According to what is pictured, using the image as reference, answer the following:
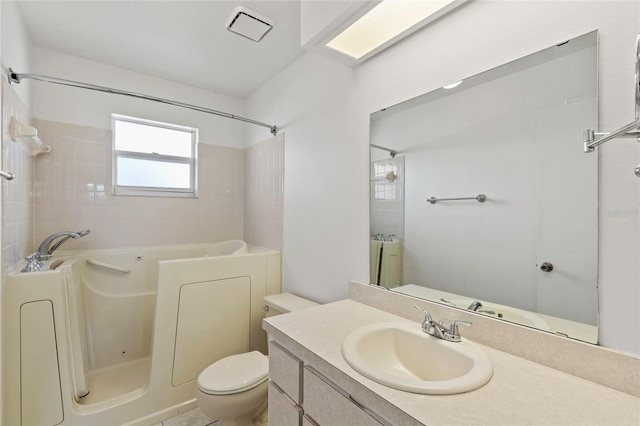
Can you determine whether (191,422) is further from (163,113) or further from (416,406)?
(163,113)

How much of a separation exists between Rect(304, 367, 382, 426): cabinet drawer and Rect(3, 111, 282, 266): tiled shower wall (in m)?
1.52

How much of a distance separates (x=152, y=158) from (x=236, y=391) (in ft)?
7.21

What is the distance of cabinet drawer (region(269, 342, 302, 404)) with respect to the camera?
40.4 inches

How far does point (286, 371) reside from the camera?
1087 mm

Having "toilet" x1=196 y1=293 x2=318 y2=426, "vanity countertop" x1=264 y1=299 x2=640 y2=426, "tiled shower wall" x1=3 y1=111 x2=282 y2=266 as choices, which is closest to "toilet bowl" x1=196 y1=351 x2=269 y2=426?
"toilet" x1=196 y1=293 x2=318 y2=426

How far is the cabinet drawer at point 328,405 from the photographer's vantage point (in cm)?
80

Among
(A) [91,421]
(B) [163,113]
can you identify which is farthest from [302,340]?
(B) [163,113]

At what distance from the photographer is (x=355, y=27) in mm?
1291

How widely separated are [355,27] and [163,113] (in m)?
2.12

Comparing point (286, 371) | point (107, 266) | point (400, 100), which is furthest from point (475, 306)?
point (107, 266)

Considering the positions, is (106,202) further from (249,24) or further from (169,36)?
(249,24)

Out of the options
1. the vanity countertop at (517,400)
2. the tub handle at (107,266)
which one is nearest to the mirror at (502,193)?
the vanity countertop at (517,400)

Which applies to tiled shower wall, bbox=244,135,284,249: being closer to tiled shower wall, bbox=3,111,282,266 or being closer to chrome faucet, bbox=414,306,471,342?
tiled shower wall, bbox=3,111,282,266

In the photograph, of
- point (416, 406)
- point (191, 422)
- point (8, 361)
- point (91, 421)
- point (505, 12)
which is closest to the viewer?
point (416, 406)
